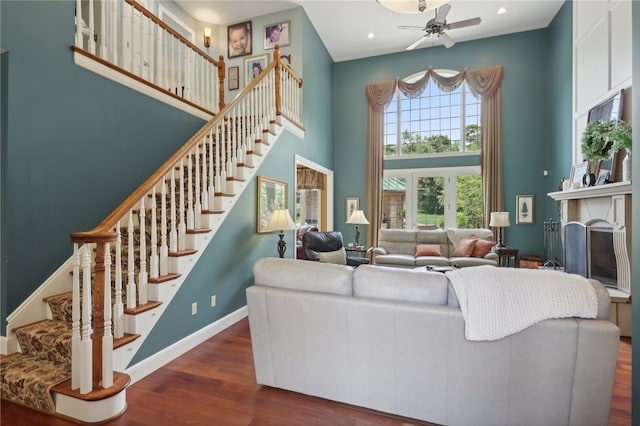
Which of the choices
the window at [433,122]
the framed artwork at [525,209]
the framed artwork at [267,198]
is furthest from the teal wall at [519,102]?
the framed artwork at [267,198]

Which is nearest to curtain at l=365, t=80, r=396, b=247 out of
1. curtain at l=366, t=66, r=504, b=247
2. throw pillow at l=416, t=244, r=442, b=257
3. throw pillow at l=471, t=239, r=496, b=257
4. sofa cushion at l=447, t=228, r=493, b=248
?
curtain at l=366, t=66, r=504, b=247

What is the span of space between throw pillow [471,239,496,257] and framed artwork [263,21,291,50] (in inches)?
203

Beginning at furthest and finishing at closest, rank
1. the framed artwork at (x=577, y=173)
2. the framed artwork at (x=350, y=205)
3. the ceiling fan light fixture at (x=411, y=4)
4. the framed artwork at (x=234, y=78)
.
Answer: the framed artwork at (x=350, y=205)
the framed artwork at (x=234, y=78)
the framed artwork at (x=577, y=173)
the ceiling fan light fixture at (x=411, y=4)

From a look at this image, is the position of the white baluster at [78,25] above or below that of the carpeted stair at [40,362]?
above

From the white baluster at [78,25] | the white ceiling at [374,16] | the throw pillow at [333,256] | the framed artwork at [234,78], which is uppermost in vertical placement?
the white ceiling at [374,16]

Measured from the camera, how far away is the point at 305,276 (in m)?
2.08

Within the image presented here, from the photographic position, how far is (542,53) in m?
6.16

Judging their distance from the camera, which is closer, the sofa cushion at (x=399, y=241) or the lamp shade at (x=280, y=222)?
the lamp shade at (x=280, y=222)

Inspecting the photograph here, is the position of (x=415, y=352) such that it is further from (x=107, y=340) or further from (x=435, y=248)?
(x=435, y=248)

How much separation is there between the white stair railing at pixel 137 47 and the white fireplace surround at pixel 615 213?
5.12 metres

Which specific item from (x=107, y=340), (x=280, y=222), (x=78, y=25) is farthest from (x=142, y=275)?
(x=78, y=25)

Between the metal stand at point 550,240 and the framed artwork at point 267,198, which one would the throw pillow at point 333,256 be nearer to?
the framed artwork at point 267,198

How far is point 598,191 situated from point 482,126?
128 inches

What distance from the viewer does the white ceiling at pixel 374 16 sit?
546 centimetres
